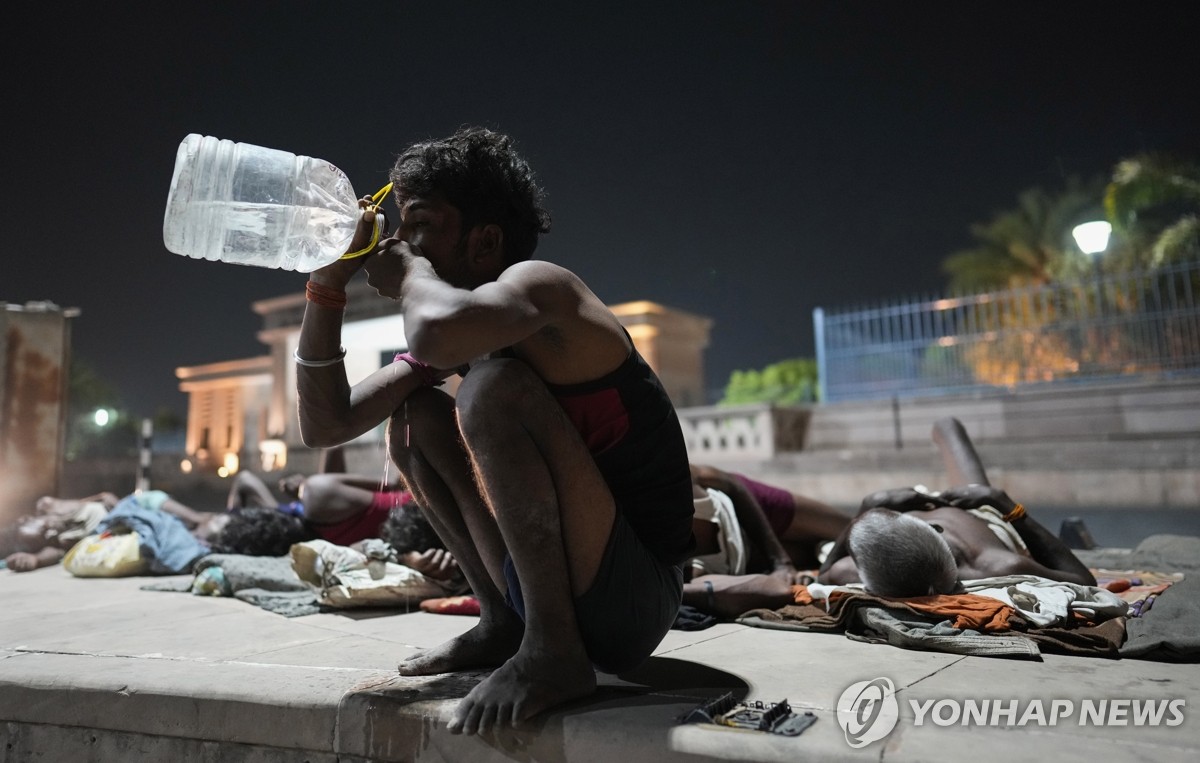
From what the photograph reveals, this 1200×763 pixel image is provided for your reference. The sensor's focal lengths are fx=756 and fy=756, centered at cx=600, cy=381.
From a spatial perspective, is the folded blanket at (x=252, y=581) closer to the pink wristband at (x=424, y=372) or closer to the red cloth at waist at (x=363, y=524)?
the red cloth at waist at (x=363, y=524)

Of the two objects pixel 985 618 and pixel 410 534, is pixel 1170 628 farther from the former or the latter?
pixel 410 534

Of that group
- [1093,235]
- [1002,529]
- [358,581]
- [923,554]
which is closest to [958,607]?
[923,554]

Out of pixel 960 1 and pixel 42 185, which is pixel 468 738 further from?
pixel 960 1

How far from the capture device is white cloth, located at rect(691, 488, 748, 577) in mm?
3688

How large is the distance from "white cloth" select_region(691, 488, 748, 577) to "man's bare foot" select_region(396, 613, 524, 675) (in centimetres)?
173

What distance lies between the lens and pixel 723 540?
12.3 ft

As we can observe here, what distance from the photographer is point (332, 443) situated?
2.12 metres

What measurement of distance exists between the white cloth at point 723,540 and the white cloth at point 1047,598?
1.02 meters

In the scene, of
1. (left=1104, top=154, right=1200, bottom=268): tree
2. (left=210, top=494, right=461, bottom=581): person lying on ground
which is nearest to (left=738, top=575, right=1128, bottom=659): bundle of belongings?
(left=210, top=494, right=461, bottom=581): person lying on ground

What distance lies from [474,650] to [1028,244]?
25574 mm

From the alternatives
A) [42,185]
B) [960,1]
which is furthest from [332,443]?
[960,1]

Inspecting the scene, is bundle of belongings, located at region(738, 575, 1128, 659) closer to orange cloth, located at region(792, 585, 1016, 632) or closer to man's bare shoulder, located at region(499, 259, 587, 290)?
orange cloth, located at region(792, 585, 1016, 632)

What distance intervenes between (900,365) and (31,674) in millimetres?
12963

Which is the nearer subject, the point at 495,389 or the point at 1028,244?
the point at 495,389
